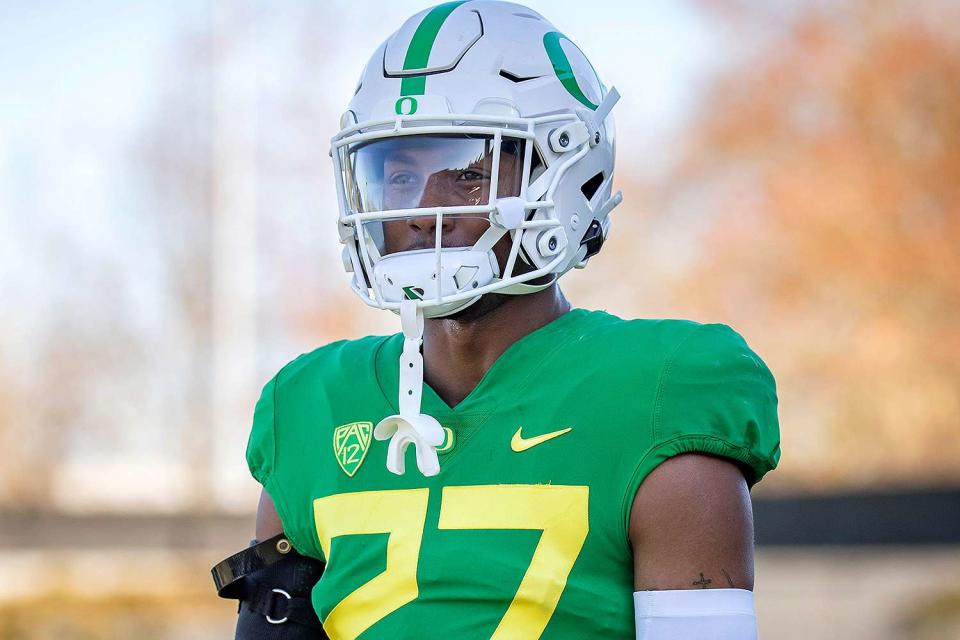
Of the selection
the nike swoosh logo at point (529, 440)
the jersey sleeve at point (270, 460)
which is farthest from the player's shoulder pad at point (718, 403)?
the jersey sleeve at point (270, 460)

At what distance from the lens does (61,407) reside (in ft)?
20.8

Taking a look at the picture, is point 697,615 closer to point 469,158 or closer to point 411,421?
point 411,421

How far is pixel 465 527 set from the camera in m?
1.48

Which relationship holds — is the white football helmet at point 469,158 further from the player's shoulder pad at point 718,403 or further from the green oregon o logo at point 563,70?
the player's shoulder pad at point 718,403

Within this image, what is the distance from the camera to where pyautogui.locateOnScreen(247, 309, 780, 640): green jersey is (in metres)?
1.42

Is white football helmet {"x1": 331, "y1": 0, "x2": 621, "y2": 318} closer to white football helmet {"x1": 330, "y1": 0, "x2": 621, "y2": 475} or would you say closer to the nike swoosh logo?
white football helmet {"x1": 330, "y1": 0, "x2": 621, "y2": 475}

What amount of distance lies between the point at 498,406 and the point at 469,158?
1.00ft

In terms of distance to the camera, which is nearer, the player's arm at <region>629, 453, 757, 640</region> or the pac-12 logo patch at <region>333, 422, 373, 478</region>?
the player's arm at <region>629, 453, 757, 640</region>

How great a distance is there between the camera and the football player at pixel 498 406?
1.42 metres

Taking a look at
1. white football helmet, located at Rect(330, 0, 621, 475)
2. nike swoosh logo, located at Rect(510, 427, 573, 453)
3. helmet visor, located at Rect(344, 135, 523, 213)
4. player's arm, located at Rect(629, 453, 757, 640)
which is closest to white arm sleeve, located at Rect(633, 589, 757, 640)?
player's arm, located at Rect(629, 453, 757, 640)

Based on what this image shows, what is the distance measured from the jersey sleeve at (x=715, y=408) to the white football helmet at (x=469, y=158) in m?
0.22

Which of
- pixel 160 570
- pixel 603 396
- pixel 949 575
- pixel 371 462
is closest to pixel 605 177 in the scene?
pixel 603 396

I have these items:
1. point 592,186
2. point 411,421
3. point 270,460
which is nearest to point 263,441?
point 270,460

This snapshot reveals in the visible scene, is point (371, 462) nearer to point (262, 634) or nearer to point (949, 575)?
point (262, 634)
